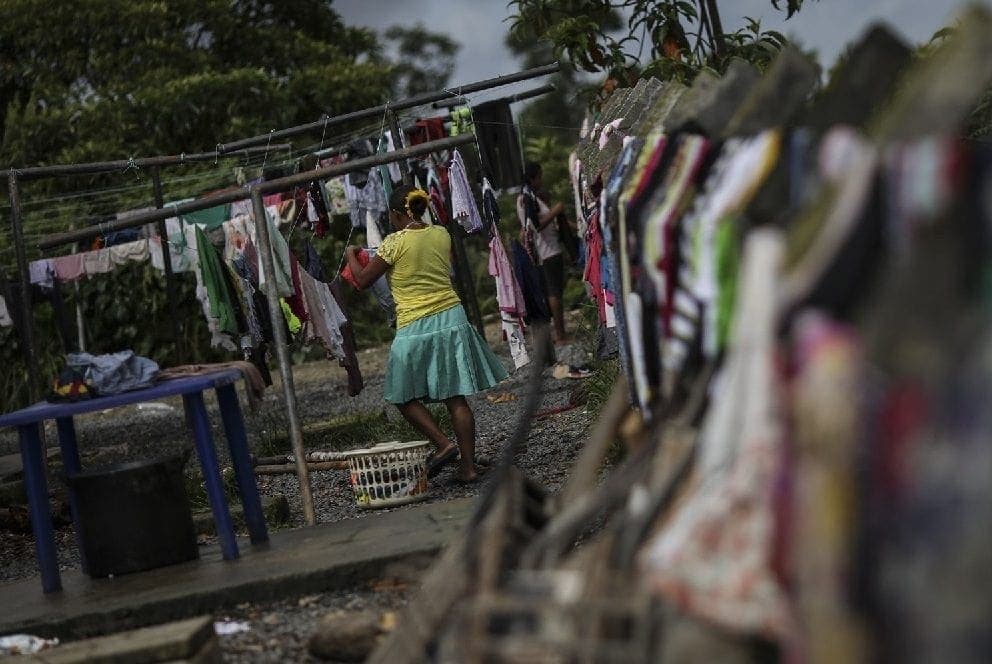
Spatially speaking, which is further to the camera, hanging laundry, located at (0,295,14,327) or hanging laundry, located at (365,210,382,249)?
hanging laundry, located at (365,210,382,249)

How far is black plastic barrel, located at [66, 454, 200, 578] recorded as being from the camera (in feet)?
22.7

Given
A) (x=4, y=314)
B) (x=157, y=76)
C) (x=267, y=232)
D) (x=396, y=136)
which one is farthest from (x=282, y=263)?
(x=157, y=76)

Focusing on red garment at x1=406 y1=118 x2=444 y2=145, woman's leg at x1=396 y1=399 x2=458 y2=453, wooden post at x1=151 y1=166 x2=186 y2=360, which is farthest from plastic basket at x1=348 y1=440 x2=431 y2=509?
red garment at x1=406 y1=118 x2=444 y2=145

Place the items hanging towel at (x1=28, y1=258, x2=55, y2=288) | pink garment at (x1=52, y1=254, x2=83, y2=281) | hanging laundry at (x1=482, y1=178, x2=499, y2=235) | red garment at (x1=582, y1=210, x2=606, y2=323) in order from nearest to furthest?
red garment at (x1=582, y1=210, x2=606, y2=323)
hanging laundry at (x1=482, y1=178, x2=499, y2=235)
hanging towel at (x1=28, y1=258, x2=55, y2=288)
pink garment at (x1=52, y1=254, x2=83, y2=281)

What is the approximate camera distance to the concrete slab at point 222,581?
626 centimetres

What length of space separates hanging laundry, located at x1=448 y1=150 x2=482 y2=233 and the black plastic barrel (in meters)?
6.08

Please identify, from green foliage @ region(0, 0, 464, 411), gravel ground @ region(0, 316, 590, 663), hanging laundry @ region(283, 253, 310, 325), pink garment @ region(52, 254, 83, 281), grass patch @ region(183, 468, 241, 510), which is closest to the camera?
gravel ground @ region(0, 316, 590, 663)

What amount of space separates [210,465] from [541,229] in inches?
303

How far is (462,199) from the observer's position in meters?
12.8

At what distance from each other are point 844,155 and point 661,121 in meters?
2.59

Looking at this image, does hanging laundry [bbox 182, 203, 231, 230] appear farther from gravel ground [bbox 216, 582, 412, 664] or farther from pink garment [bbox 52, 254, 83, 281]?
gravel ground [bbox 216, 582, 412, 664]

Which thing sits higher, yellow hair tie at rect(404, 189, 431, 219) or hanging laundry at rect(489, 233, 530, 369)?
yellow hair tie at rect(404, 189, 431, 219)

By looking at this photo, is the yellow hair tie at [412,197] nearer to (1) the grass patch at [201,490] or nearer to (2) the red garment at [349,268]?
(2) the red garment at [349,268]

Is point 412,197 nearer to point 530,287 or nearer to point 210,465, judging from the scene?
point 210,465
